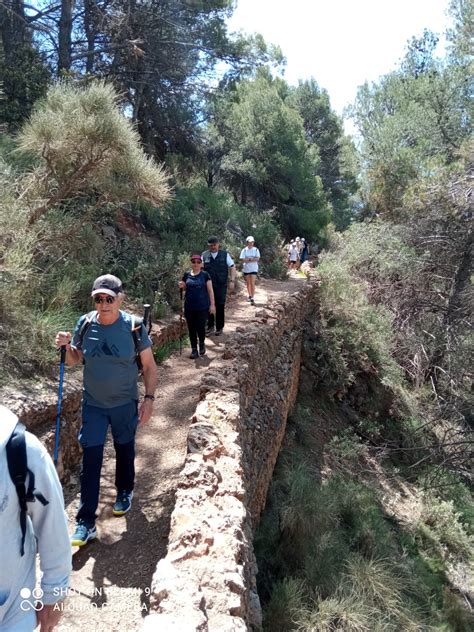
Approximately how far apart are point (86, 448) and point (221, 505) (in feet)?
3.29

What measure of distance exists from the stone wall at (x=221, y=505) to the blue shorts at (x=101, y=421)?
570 millimetres

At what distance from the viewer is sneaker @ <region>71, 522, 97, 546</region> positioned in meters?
3.14

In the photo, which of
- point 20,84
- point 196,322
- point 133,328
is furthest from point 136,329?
point 20,84

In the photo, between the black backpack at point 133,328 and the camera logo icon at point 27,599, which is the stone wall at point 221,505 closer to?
the camera logo icon at point 27,599

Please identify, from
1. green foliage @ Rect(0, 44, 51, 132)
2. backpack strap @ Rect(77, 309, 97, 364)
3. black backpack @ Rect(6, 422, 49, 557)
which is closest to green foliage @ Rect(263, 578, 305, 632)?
backpack strap @ Rect(77, 309, 97, 364)

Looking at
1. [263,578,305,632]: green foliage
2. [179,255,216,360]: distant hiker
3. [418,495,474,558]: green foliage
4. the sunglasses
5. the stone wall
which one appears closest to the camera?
the stone wall

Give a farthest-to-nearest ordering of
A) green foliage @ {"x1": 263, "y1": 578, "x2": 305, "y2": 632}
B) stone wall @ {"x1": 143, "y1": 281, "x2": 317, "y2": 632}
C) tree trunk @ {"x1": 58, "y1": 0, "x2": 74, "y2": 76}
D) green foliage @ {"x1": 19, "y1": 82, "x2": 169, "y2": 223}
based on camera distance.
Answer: tree trunk @ {"x1": 58, "y1": 0, "x2": 74, "y2": 76} < green foliage @ {"x1": 19, "y1": 82, "x2": 169, "y2": 223} < green foliage @ {"x1": 263, "y1": 578, "x2": 305, "y2": 632} < stone wall @ {"x1": 143, "y1": 281, "x2": 317, "y2": 632}

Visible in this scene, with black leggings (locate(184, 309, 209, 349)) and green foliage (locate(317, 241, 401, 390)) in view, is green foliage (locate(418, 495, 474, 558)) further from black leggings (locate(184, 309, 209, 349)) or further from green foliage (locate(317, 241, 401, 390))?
black leggings (locate(184, 309, 209, 349))

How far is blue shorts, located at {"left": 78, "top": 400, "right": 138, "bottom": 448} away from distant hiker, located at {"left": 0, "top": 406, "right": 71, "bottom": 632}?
167 centimetres

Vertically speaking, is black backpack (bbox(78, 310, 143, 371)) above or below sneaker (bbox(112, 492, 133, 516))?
above

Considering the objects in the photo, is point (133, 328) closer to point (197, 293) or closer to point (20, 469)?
point (20, 469)

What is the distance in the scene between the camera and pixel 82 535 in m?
3.15

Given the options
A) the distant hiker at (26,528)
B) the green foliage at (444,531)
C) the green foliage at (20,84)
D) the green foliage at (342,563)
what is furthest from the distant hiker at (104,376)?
the green foliage at (20,84)

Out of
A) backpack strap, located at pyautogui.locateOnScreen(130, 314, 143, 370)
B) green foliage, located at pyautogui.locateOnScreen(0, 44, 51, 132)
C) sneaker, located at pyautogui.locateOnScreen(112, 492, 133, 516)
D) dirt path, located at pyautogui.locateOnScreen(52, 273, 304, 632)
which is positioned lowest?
dirt path, located at pyautogui.locateOnScreen(52, 273, 304, 632)
